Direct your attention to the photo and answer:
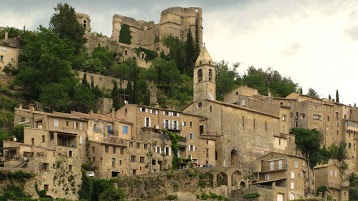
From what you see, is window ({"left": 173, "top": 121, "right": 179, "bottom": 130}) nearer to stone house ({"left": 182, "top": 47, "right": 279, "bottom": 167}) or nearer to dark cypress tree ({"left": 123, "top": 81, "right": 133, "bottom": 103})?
stone house ({"left": 182, "top": 47, "right": 279, "bottom": 167})

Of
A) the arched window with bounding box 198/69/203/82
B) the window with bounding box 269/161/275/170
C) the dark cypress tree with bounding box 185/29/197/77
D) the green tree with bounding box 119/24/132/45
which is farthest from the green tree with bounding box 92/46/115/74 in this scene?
the window with bounding box 269/161/275/170

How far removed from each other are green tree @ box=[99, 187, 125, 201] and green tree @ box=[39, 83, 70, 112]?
16343mm

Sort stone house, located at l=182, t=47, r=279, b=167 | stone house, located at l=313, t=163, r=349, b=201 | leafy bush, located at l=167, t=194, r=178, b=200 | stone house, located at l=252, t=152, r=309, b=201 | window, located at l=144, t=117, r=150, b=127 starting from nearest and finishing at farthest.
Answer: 1. leafy bush, located at l=167, t=194, r=178, b=200
2. window, located at l=144, t=117, r=150, b=127
3. stone house, located at l=252, t=152, r=309, b=201
4. stone house, located at l=182, t=47, r=279, b=167
5. stone house, located at l=313, t=163, r=349, b=201

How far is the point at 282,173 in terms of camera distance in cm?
9138

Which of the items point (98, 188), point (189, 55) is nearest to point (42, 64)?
point (98, 188)

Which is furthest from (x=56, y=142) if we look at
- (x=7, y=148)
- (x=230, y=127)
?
(x=230, y=127)

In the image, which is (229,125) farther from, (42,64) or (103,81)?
(42,64)

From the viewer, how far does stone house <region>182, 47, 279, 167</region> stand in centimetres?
9350

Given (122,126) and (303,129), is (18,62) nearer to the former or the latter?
(122,126)

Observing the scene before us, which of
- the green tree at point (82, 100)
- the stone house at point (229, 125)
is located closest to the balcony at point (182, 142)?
the stone house at point (229, 125)

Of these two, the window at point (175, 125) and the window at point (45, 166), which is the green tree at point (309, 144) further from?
the window at point (45, 166)

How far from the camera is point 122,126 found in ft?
291

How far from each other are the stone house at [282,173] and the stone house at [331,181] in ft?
18.0

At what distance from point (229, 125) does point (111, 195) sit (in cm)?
2009
